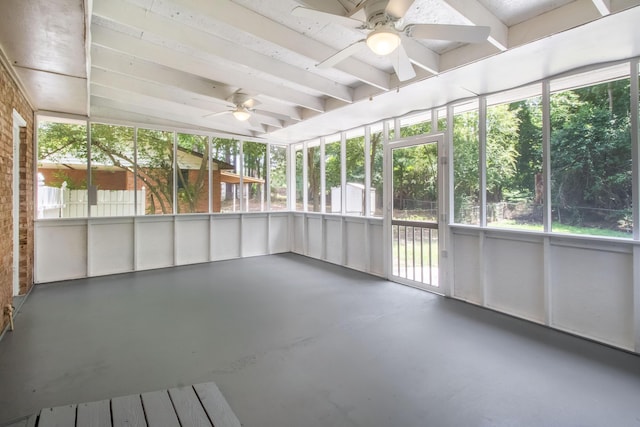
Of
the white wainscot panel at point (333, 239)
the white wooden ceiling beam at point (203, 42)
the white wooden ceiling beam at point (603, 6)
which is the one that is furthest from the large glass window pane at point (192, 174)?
the white wooden ceiling beam at point (603, 6)

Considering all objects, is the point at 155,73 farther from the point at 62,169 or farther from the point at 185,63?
the point at 62,169

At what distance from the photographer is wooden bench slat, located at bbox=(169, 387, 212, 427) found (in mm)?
1643

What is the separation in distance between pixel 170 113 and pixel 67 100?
1739mm

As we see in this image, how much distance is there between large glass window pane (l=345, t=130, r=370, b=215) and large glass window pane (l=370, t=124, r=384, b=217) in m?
0.29

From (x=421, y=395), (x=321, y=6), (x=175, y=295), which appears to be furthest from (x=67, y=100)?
(x=421, y=395)

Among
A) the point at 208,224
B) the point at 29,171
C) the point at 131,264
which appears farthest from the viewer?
the point at 208,224

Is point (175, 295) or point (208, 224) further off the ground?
point (208, 224)

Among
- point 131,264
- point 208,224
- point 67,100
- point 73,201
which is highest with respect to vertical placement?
point 67,100

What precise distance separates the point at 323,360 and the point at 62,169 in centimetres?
565

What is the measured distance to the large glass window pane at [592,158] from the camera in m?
3.12

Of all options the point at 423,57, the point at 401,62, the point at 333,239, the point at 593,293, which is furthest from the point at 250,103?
the point at 593,293

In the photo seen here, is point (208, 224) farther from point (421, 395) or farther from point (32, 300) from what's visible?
point (421, 395)

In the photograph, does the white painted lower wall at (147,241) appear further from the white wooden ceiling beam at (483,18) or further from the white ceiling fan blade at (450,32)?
the white wooden ceiling beam at (483,18)

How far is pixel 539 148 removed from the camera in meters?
3.70
